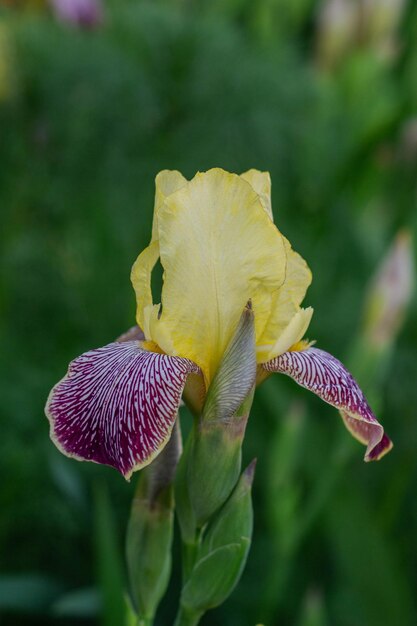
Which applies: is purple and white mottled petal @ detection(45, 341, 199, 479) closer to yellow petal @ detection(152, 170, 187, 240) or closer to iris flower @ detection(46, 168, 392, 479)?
iris flower @ detection(46, 168, 392, 479)

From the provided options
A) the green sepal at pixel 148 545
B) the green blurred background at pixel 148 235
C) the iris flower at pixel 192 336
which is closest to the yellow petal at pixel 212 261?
the iris flower at pixel 192 336

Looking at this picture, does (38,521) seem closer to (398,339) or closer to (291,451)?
(291,451)

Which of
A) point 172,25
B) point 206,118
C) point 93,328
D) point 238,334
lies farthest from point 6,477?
point 172,25

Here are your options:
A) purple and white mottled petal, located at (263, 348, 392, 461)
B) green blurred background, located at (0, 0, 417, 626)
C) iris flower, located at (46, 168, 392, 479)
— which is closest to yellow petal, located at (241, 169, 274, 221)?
iris flower, located at (46, 168, 392, 479)

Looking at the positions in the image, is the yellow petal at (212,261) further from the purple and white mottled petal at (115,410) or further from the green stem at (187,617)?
the green stem at (187,617)

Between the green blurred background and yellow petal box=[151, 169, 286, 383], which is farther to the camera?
the green blurred background

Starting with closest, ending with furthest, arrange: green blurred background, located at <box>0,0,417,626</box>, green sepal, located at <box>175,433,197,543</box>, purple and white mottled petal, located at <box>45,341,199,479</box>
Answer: purple and white mottled petal, located at <box>45,341,199,479</box>, green sepal, located at <box>175,433,197,543</box>, green blurred background, located at <box>0,0,417,626</box>

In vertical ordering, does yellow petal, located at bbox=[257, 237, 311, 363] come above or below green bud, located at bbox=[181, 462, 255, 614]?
above
